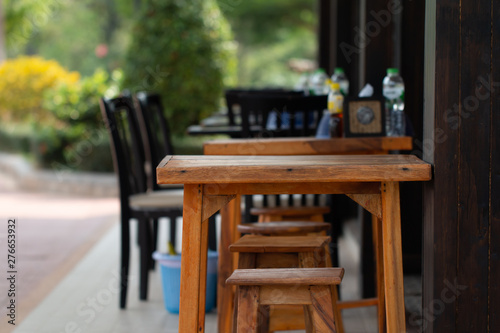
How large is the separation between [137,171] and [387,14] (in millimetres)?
1633

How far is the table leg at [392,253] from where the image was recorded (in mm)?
2129

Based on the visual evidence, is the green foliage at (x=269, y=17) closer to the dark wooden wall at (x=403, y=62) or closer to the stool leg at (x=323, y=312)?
the dark wooden wall at (x=403, y=62)

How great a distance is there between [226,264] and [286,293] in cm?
89

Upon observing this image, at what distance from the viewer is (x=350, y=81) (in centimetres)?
605

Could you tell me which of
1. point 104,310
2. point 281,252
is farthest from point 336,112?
point 104,310

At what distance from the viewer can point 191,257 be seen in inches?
84.7

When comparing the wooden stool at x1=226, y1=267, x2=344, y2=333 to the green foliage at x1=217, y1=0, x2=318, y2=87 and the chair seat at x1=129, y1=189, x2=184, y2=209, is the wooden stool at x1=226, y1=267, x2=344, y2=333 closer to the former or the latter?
the chair seat at x1=129, y1=189, x2=184, y2=209

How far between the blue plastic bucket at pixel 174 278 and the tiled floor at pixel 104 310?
6 cm

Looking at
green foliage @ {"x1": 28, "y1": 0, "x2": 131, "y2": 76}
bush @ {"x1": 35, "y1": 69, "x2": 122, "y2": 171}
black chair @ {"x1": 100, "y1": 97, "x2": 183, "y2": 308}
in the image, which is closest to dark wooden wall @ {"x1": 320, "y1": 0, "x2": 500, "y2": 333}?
black chair @ {"x1": 100, "y1": 97, "x2": 183, "y2": 308}

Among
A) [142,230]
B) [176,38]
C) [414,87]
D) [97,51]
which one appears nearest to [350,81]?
[414,87]

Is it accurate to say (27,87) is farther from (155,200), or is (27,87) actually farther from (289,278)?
(289,278)

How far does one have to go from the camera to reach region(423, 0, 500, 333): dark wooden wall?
2.05 m

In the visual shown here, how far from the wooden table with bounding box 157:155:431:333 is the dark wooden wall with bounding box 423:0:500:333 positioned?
102mm

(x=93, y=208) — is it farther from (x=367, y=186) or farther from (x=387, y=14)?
(x=367, y=186)
